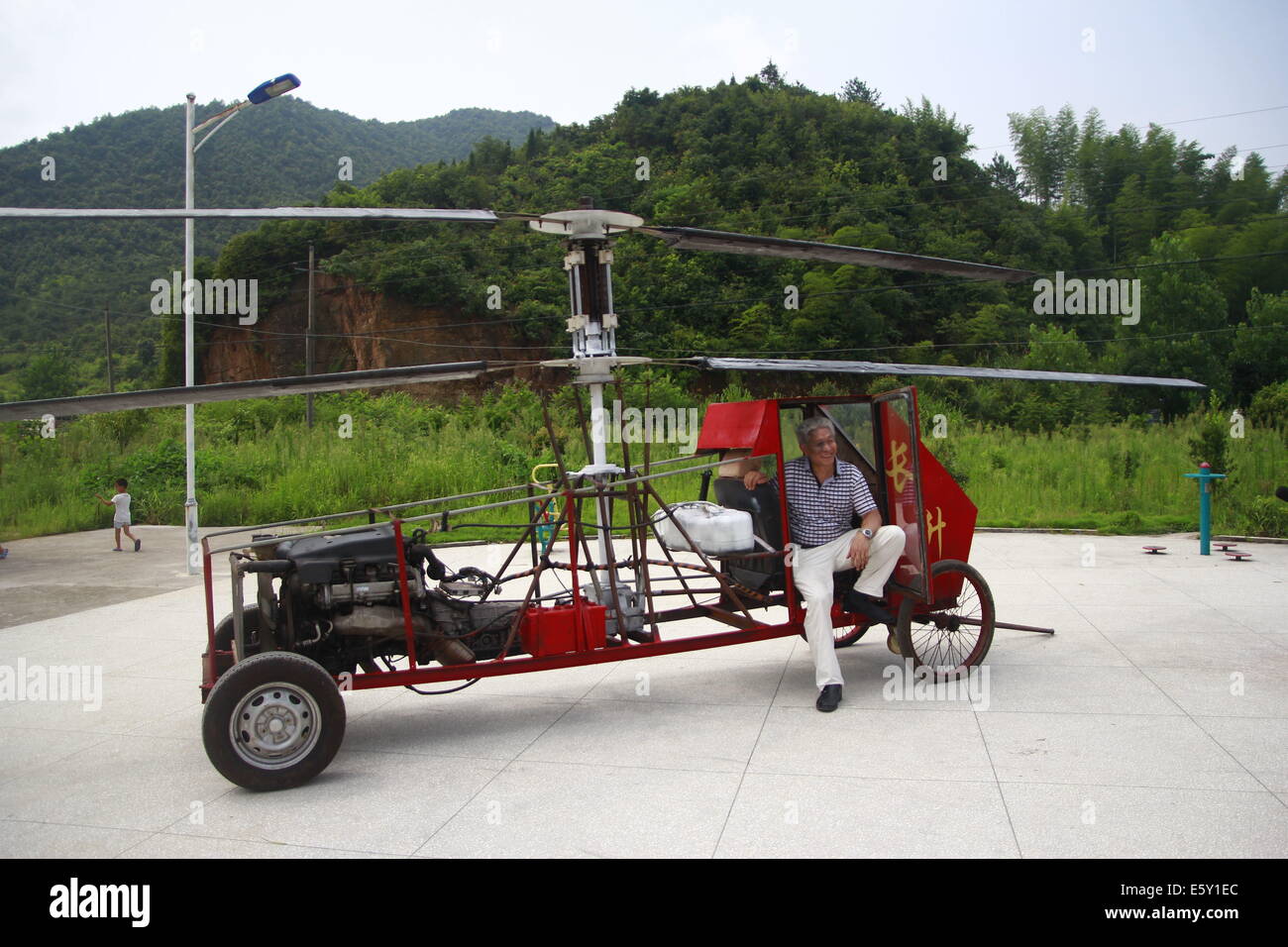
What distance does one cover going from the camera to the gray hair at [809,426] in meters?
6.25

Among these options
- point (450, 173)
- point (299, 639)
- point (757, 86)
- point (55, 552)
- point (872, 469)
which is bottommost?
point (55, 552)

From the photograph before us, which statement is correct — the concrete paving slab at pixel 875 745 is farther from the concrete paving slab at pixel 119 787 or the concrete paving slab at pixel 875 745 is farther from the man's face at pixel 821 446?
the concrete paving slab at pixel 119 787

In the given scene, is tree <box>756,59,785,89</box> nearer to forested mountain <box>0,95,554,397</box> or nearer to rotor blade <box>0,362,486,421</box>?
forested mountain <box>0,95,554,397</box>

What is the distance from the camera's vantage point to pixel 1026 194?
2554 inches

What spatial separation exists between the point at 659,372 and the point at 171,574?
2301 cm

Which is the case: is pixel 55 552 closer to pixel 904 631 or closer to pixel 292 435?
pixel 292 435

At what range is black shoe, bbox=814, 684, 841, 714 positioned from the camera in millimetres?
5852

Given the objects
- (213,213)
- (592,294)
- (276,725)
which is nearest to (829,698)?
(592,294)

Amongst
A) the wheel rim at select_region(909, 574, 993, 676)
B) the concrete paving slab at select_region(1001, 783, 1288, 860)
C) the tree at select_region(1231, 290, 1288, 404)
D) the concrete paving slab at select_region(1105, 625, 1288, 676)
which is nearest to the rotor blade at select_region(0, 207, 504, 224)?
the concrete paving slab at select_region(1001, 783, 1288, 860)

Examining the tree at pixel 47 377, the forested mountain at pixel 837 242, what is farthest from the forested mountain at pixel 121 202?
the forested mountain at pixel 837 242

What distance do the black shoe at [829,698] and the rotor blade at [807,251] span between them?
2486mm

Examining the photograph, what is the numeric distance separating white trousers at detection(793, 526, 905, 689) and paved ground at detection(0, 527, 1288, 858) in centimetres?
36

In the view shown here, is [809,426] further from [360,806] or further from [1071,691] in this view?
[360,806]
